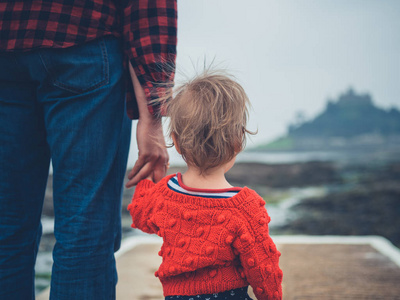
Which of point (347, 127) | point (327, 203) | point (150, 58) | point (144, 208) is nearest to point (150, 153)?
point (144, 208)

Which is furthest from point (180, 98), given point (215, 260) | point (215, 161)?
point (215, 260)

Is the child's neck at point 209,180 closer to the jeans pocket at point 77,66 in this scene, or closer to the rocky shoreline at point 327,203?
the jeans pocket at point 77,66

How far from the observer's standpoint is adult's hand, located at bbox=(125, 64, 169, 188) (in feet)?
3.33

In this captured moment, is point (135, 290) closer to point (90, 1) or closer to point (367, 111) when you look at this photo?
point (90, 1)

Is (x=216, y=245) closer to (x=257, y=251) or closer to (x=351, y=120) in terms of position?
(x=257, y=251)

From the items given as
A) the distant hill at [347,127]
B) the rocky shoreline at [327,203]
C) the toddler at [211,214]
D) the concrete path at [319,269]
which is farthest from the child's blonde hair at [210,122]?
the distant hill at [347,127]

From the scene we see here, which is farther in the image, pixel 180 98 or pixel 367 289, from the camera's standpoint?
pixel 367 289

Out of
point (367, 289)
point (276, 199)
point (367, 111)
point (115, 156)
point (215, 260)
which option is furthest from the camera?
point (367, 111)

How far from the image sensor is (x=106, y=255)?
955mm

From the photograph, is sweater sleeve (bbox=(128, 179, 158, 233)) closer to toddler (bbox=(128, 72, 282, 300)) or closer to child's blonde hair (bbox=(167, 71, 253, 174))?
toddler (bbox=(128, 72, 282, 300))

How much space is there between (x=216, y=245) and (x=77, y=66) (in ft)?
1.74

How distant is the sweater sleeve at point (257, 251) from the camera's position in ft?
2.82

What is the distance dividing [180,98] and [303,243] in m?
1.77

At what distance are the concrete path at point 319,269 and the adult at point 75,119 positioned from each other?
2.45 ft
